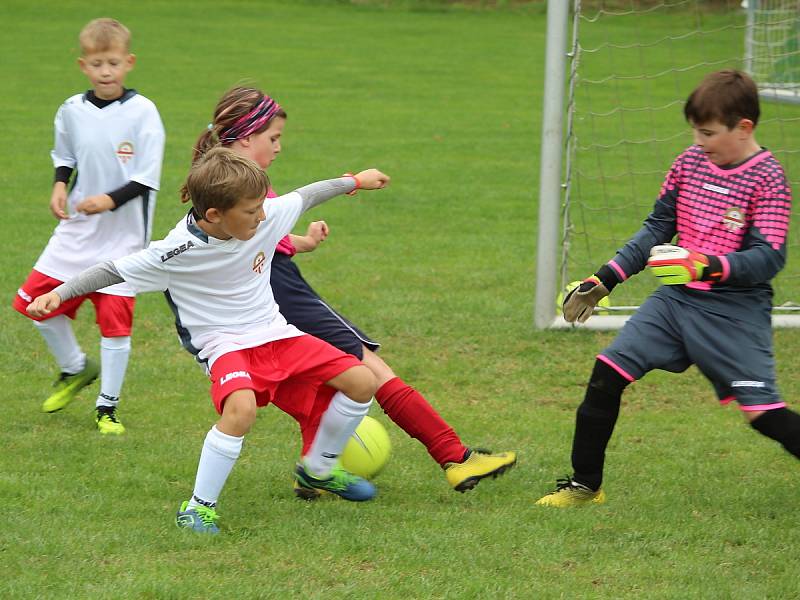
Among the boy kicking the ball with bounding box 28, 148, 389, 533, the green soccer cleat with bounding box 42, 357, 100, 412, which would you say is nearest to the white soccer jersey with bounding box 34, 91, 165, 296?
the green soccer cleat with bounding box 42, 357, 100, 412

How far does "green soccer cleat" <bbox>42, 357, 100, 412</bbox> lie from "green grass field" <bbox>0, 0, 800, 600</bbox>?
9 cm

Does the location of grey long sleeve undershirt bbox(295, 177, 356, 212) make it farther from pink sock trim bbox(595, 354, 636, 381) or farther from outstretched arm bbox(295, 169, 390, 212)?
pink sock trim bbox(595, 354, 636, 381)

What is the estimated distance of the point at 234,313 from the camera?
4.13 meters

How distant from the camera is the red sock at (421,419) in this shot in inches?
178

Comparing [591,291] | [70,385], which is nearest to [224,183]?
[591,291]

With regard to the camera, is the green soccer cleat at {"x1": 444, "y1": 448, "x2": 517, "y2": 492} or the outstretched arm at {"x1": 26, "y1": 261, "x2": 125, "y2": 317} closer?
the outstretched arm at {"x1": 26, "y1": 261, "x2": 125, "y2": 317}

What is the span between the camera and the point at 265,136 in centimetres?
442

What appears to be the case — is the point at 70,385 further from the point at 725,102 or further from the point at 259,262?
the point at 725,102

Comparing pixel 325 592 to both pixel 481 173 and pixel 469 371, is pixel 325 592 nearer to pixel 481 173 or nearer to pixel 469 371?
pixel 469 371

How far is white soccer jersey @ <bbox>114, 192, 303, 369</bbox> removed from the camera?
4.00 metres

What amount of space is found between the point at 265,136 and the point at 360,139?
33.3 ft

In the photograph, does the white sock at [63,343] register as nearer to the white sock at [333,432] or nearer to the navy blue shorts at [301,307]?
the navy blue shorts at [301,307]

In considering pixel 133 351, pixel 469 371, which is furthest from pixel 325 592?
pixel 133 351

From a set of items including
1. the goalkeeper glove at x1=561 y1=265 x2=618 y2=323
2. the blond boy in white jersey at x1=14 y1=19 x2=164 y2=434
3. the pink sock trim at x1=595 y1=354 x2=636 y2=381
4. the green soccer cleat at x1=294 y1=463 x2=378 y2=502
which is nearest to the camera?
the pink sock trim at x1=595 y1=354 x2=636 y2=381
